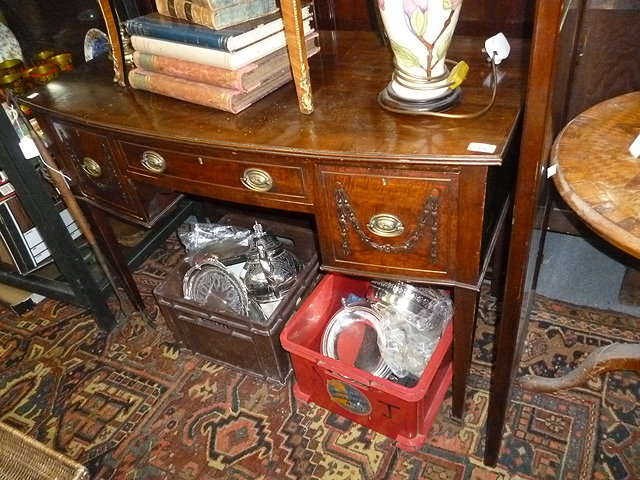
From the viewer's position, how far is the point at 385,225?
1.04 m

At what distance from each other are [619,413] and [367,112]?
3.56 ft

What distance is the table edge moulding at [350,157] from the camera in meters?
0.96

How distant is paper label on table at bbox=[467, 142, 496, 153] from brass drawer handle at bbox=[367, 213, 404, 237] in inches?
7.7

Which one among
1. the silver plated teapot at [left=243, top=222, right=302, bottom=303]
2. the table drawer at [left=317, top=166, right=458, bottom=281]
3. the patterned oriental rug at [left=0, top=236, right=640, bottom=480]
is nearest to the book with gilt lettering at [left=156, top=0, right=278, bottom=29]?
the table drawer at [left=317, top=166, right=458, bottom=281]

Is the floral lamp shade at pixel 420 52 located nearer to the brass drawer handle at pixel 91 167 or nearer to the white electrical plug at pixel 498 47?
the white electrical plug at pixel 498 47

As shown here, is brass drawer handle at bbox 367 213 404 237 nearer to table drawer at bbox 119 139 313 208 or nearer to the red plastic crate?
table drawer at bbox 119 139 313 208

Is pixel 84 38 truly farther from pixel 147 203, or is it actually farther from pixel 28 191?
pixel 147 203

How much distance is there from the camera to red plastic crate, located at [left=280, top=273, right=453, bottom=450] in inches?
51.2

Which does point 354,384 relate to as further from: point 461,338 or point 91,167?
point 91,167

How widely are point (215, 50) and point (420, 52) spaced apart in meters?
0.44

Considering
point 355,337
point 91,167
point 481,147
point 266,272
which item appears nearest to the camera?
point 481,147

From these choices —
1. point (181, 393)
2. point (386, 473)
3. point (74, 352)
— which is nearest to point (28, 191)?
point (74, 352)

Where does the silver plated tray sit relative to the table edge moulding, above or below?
below

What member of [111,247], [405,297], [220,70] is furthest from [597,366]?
[111,247]
